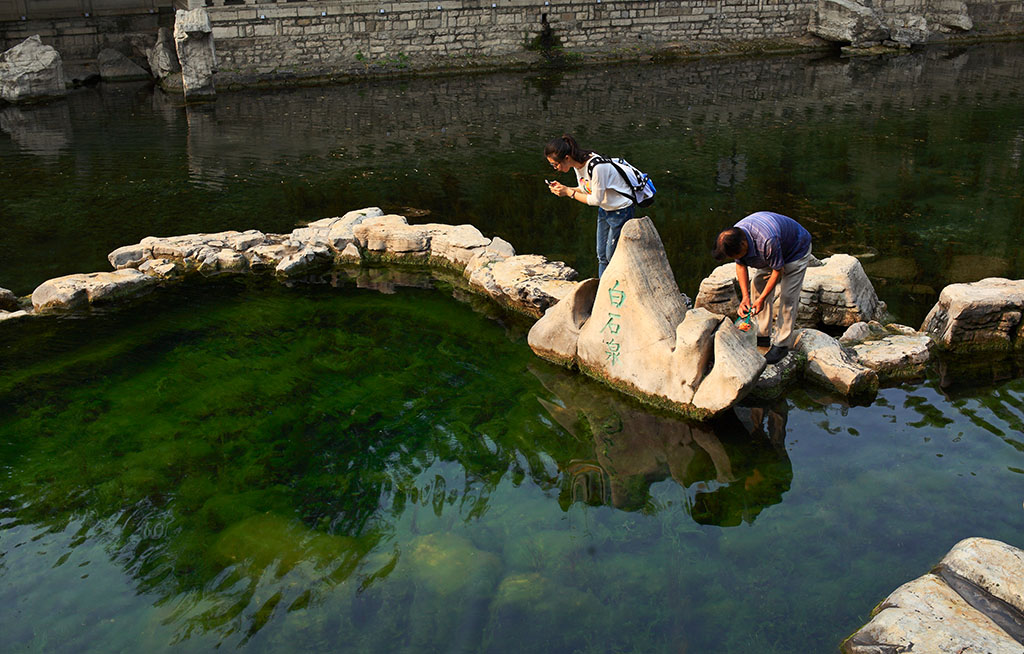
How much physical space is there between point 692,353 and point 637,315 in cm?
55

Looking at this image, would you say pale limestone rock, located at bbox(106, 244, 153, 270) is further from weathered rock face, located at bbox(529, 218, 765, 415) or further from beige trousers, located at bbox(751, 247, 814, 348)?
beige trousers, located at bbox(751, 247, 814, 348)

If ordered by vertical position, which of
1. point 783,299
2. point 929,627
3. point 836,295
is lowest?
point 929,627

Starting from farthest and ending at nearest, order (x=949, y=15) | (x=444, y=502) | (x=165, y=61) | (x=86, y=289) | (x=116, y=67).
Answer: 1. (x=949, y=15)
2. (x=116, y=67)
3. (x=165, y=61)
4. (x=86, y=289)
5. (x=444, y=502)

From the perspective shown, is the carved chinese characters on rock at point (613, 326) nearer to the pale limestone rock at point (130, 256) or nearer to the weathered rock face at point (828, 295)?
the weathered rock face at point (828, 295)

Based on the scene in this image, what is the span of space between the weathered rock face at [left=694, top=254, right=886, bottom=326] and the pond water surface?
774mm

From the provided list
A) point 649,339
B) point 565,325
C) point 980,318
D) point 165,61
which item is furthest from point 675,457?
point 165,61

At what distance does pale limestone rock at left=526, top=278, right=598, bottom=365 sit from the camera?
6895 mm

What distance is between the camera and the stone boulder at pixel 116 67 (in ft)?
72.3

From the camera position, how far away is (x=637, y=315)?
20.9 feet

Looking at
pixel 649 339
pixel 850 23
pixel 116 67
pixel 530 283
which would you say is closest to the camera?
pixel 649 339

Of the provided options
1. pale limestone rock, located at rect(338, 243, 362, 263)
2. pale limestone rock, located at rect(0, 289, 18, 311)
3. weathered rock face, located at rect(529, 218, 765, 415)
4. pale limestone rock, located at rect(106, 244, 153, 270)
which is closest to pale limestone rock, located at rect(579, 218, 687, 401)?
weathered rock face, located at rect(529, 218, 765, 415)

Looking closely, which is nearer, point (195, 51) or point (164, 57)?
point (195, 51)

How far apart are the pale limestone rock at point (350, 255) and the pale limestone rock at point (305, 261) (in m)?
0.15

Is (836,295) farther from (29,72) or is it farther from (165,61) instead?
(29,72)
